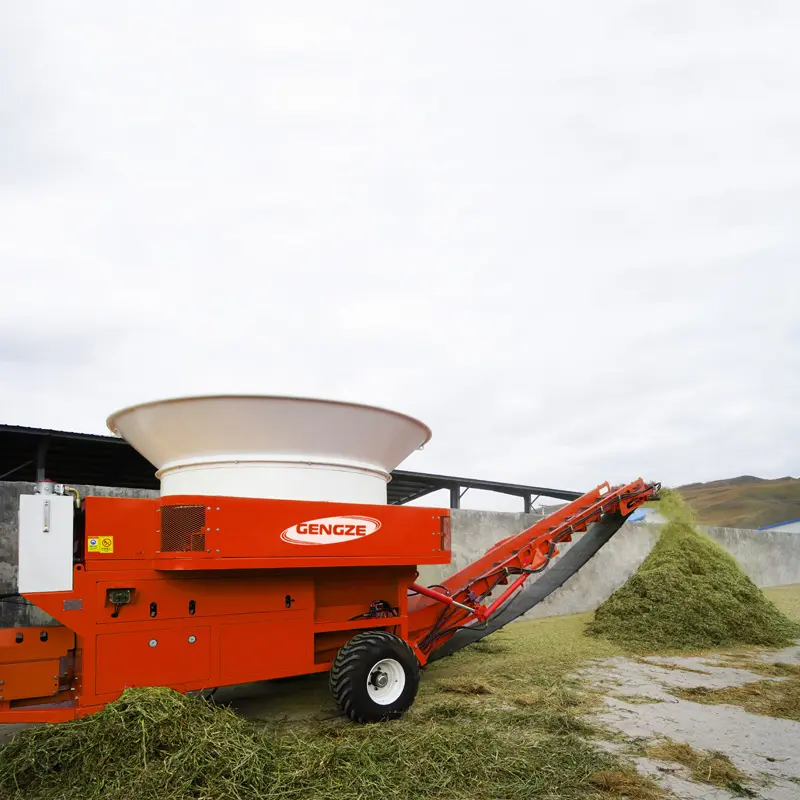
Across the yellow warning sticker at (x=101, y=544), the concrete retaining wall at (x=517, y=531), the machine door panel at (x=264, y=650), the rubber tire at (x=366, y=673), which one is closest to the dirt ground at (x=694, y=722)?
the rubber tire at (x=366, y=673)

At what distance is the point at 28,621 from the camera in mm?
7191

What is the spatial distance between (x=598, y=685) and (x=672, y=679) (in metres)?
0.92

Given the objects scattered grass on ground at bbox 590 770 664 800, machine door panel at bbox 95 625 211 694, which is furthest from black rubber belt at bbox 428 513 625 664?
scattered grass on ground at bbox 590 770 664 800

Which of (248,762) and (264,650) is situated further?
(264,650)

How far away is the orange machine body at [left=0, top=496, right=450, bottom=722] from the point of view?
4781mm

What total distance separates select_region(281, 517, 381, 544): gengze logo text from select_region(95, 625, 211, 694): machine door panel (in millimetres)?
895

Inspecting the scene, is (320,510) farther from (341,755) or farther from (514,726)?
(514,726)

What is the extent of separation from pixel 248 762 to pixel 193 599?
4.33 feet

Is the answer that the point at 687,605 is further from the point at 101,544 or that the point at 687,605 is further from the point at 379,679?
the point at 101,544

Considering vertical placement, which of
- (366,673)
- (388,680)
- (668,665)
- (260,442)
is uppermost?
(260,442)

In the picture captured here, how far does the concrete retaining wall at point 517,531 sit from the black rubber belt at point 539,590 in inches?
95.6

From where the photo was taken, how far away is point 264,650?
5457mm

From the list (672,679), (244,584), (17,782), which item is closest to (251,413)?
(244,584)

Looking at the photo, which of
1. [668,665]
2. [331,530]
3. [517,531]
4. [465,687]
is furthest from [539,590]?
[517,531]
